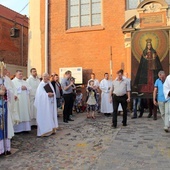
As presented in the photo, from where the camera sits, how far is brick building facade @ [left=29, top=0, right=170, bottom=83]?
12.7 m

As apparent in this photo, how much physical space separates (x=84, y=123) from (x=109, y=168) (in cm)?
452

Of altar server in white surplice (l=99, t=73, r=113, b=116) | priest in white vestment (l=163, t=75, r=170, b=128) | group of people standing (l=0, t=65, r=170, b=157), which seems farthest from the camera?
altar server in white surplice (l=99, t=73, r=113, b=116)

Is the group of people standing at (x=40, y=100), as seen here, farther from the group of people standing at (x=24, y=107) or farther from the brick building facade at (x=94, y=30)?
the brick building facade at (x=94, y=30)

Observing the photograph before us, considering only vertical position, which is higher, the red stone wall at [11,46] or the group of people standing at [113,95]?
the red stone wall at [11,46]

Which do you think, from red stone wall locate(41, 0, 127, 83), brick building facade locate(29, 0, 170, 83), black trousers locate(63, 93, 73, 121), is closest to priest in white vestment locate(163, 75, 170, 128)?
black trousers locate(63, 93, 73, 121)

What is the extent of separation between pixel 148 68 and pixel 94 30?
4051 mm

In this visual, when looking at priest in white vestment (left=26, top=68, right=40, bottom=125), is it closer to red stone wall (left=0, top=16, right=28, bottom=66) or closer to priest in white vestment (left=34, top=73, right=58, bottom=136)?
priest in white vestment (left=34, top=73, right=58, bottom=136)

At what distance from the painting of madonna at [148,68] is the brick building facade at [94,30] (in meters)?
0.34

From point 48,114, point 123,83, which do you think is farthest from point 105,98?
point 48,114

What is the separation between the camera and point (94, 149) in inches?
234

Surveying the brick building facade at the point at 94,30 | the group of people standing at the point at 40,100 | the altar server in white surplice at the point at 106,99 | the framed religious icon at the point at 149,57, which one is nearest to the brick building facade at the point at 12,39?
the brick building facade at the point at 94,30

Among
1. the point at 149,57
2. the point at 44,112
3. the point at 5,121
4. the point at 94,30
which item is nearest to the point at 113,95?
the point at 44,112

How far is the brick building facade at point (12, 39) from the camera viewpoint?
2223cm

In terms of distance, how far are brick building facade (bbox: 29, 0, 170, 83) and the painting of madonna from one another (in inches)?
13.5
